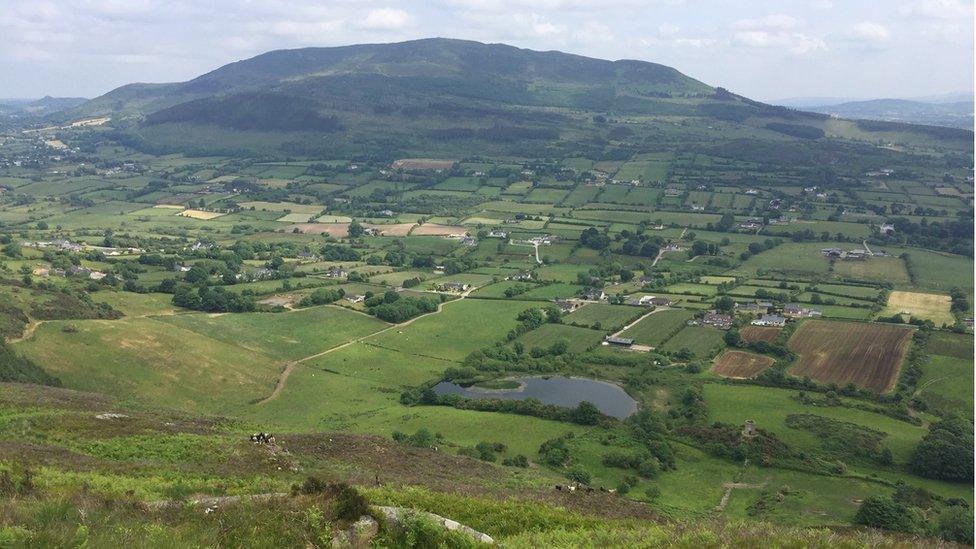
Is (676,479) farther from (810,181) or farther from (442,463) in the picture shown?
(810,181)

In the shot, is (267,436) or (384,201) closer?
(267,436)

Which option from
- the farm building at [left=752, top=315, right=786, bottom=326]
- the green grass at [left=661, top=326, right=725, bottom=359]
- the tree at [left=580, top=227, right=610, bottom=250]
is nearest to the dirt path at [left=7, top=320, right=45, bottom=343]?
the green grass at [left=661, top=326, right=725, bottom=359]

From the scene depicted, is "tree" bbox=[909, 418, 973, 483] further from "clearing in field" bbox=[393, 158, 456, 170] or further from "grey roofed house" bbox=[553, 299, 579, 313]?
"clearing in field" bbox=[393, 158, 456, 170]

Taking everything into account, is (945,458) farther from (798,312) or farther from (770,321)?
(798,312)

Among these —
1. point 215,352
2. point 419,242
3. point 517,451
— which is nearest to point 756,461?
point 517,451

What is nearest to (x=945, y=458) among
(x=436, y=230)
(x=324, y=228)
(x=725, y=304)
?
(x=725, y=304)

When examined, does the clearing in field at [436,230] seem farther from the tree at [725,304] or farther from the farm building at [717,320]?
the farm building at [717,320]
